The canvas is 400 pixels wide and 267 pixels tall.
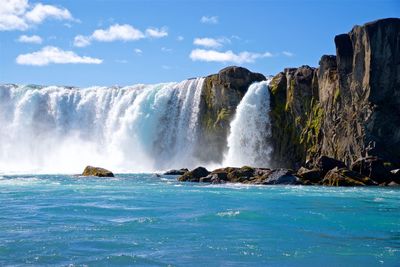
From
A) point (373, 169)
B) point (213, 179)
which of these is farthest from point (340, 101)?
point (213, 179)

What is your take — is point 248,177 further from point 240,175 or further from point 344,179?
point 344,179

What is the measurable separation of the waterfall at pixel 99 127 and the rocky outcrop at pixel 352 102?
44.9ft

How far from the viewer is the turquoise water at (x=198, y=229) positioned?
1466 centimetres

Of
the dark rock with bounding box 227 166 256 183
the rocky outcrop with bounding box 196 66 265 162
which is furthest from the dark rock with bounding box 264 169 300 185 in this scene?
the rocky outcrop with bounding box 196 66 265 162

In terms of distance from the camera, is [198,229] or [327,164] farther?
[327,164]

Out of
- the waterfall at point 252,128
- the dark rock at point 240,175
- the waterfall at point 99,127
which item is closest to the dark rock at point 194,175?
the dark rock at point 240,175

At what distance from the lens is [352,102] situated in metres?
48.4

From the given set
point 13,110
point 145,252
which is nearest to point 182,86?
point 13,110

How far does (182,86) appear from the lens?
67500 mm

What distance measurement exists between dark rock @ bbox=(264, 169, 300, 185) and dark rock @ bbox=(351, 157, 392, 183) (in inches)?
198

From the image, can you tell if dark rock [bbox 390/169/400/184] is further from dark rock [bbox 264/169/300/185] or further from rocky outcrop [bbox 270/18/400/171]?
dark rock [bbox 264/169/300/185]

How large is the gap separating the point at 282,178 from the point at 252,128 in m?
19.3

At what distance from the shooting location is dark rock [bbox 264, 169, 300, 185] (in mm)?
40622

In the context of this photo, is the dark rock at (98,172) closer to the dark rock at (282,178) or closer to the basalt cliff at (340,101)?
the dark rock at (282,178)
